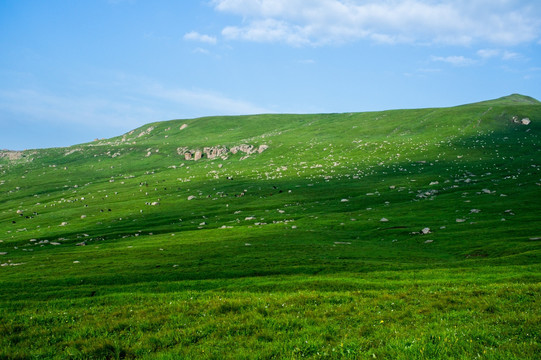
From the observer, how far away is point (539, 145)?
5032 inches

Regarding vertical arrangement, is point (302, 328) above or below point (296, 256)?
above

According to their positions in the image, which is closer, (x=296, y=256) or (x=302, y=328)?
(x=302, y=328)

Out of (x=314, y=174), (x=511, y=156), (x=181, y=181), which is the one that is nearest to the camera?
(x=511, y=156)

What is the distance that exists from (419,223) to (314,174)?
6828 cm

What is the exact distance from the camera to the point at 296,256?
4400 centimetres

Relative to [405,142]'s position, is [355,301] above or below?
below

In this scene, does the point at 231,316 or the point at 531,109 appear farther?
the point at 531,109

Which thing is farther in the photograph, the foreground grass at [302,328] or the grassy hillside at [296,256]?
the grassy hillside at [296,256]

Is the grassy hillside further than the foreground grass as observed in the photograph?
Yes

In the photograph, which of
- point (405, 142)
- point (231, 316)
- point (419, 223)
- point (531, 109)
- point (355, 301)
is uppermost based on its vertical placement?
point (531, 109)

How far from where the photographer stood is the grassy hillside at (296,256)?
39.2 feet

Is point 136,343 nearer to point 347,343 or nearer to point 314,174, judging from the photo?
point 347,343

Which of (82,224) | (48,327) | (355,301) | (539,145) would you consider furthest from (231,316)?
(539,145)

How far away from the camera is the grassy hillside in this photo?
11.9 metres
